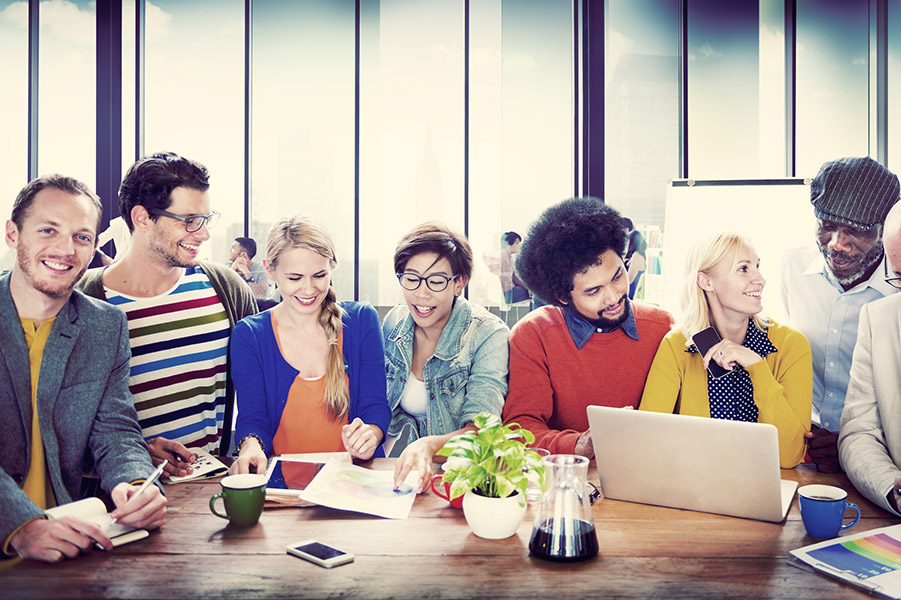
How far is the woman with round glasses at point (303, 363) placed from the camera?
224cm

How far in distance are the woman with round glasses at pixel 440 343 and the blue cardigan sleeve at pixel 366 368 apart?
0.49 feet

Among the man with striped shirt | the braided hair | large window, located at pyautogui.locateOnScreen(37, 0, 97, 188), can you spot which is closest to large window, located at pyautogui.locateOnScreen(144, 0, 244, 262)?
large window, located at pyautogui.locateOnScreen(37, 0, 97, 188)

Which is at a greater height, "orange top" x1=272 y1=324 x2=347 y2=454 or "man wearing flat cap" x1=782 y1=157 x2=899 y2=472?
"man wearing flat cap" x1=782 y1=157 x2=899 y2=472

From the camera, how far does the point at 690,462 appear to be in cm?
155

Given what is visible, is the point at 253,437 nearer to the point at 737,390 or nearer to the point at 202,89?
the point at 737,390

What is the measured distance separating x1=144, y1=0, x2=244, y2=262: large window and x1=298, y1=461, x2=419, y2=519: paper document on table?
4152 millimetres

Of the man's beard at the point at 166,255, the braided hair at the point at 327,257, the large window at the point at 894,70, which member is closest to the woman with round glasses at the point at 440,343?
the braided hair at the point at 327,257

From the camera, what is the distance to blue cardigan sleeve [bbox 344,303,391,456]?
2273 millimetres

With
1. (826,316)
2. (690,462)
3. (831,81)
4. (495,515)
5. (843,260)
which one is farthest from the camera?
(831,81)

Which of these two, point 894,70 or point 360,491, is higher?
point 894,70

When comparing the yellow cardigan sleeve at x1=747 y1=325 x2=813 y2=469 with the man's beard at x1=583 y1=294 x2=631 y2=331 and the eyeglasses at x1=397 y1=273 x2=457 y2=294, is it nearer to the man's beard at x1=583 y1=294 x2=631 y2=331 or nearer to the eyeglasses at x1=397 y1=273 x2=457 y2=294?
the man's beard at x1=583 y1=294 x2=631 y2=331

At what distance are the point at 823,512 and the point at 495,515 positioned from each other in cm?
65

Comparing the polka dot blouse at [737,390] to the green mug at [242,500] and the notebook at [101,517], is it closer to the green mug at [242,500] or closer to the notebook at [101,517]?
the green mug at [242,500]

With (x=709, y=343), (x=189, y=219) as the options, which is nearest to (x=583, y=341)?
(x=709, y=343)
